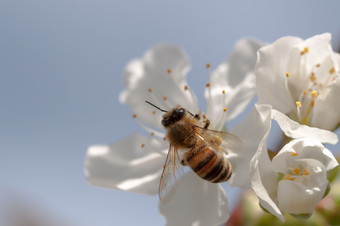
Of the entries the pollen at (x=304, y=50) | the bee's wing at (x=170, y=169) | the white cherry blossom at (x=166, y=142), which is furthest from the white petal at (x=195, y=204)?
the pollen at (x=304, y=50)

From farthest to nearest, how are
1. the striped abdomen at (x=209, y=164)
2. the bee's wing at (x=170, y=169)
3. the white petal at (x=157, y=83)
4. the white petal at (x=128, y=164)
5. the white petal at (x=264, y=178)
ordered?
the white petal at (x=157, y=83) → the white petal at (x=128, y=164) → the bee's wing at (x=170, y=169) → the striped abdomen at (x=209, y=164) → the white petal at (x=264, y=178)

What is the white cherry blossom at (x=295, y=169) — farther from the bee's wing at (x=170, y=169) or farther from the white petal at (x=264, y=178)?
the bee's wing at (x=170, y=169)

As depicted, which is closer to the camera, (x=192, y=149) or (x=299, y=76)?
(x=192, y=149)

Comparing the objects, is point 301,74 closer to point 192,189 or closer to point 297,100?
point 297,100

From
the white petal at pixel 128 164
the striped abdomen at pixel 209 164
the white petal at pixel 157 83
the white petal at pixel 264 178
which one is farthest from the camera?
the white petal at pixel 157 83

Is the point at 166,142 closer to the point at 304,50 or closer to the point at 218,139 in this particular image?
the point at 218,139

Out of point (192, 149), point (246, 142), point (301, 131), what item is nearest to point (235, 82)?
point (246, 142)
